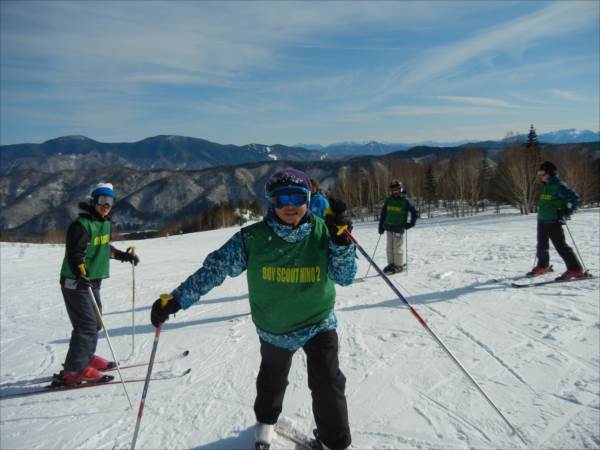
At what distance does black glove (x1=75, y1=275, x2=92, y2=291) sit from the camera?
12.9 feet

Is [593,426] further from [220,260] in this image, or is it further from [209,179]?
[209,179]

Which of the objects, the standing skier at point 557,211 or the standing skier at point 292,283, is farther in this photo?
the standing skier at point 557,211

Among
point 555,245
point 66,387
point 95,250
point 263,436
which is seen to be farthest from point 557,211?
point 66,387

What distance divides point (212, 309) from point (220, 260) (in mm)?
4857

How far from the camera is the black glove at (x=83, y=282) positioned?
3930mm

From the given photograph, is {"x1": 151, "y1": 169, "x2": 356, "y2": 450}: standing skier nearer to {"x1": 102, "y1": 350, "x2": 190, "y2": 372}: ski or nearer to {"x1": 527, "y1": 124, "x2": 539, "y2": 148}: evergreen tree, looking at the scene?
{"x1": 102, "y1": 350, "x2": 190, "y2": 372}: ski

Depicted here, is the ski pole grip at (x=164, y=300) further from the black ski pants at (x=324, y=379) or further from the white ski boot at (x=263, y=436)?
the white ski boot at (x=263, y=436)

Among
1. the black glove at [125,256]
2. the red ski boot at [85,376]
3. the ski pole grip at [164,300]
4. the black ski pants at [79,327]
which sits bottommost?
the red ski boot at [85,376]

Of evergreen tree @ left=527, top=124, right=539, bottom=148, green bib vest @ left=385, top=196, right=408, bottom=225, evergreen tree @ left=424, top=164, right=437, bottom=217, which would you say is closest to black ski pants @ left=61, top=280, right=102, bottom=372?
green bib vest @ left=385, top=196, right=408, bottom=225

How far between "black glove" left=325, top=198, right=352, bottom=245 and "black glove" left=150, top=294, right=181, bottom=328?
1.20 meters

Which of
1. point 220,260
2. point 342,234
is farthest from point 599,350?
point 220,260

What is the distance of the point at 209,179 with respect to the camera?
542 feet

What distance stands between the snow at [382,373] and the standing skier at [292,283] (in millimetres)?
732

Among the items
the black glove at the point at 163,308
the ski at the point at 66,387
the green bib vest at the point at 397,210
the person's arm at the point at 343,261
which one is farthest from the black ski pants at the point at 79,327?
the green bib vest at the point at 397,210
